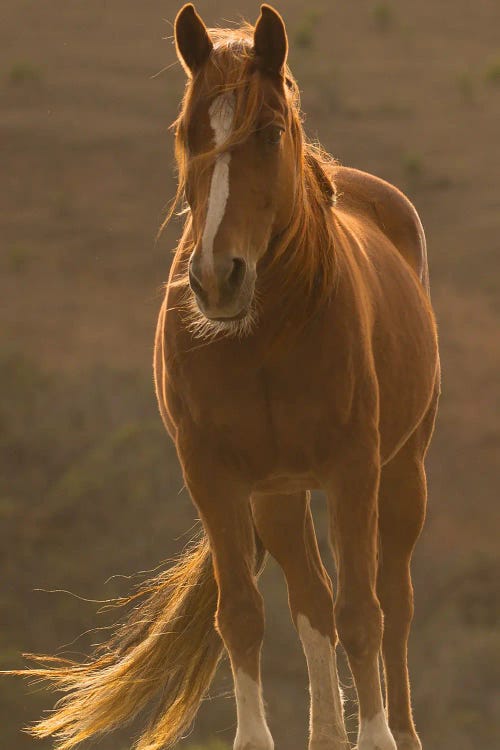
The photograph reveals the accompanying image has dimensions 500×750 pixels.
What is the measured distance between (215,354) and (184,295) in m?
0.25

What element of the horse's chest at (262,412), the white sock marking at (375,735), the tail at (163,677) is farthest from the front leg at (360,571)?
the tail at (163,677)

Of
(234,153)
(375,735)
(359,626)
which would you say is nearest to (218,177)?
(234,153)

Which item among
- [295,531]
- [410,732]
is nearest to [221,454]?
[295,531]

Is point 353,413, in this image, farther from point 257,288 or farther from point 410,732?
point 410,732

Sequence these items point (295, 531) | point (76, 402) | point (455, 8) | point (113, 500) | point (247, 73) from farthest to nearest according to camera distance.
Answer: point (455, 8), point (76, 402), point (113, 500), point (295, 531), point (247, 73)

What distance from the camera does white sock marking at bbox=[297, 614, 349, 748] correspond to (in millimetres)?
5641

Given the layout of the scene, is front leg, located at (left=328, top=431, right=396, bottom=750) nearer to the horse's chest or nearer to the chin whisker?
A: the horse's chest

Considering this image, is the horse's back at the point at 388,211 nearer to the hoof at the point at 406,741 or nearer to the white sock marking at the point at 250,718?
the hoof at the point at 406,741

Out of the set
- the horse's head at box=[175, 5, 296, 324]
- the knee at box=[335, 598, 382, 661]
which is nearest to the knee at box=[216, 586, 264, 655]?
the knee at box=[335, 598, 382, 661]

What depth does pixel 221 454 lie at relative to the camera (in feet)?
16.5

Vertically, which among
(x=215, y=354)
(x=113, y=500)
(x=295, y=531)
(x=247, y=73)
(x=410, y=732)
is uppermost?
(x=247, y=73)

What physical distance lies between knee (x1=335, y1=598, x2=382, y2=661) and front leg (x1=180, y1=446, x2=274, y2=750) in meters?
0.27

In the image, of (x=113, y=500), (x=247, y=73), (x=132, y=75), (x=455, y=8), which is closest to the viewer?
(x=247, y=73)

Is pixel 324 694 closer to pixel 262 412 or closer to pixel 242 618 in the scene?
pixel 242 618
